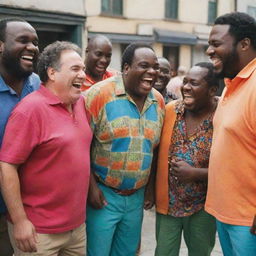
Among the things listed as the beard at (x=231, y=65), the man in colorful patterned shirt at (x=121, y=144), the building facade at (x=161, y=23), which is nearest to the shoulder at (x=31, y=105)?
the man in colorful patterned shirt at (x=121, y=144)

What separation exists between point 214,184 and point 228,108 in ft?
1.73

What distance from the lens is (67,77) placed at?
269 cm

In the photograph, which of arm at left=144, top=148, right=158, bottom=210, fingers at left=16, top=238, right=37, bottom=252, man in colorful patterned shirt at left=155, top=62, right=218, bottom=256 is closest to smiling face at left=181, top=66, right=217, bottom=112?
man in colorful patterned shirt at left=155, top=62, right=218, bottom=256

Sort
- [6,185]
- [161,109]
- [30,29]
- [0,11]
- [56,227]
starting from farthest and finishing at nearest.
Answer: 1. [0,11]
2. [161,109]
3. [30,29]
4. [56,227]
5. [6,185]

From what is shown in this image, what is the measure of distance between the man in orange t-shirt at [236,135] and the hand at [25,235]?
123cm

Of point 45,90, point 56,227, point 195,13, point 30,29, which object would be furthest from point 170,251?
point 195,13

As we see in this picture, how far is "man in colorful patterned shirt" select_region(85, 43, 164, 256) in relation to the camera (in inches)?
121

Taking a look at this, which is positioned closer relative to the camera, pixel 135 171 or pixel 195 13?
pixel 135 171

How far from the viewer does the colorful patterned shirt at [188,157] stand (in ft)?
10.4

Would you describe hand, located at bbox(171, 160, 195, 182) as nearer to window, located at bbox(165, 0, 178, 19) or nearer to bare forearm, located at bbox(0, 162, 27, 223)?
bare forearm, located at bbox(0, 162, 27, 223)

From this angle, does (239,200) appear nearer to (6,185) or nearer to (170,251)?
(170,251)

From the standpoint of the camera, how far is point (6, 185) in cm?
252

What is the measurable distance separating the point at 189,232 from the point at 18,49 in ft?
6.39

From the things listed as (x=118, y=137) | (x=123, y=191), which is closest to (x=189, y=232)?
(x=123, y=191)
